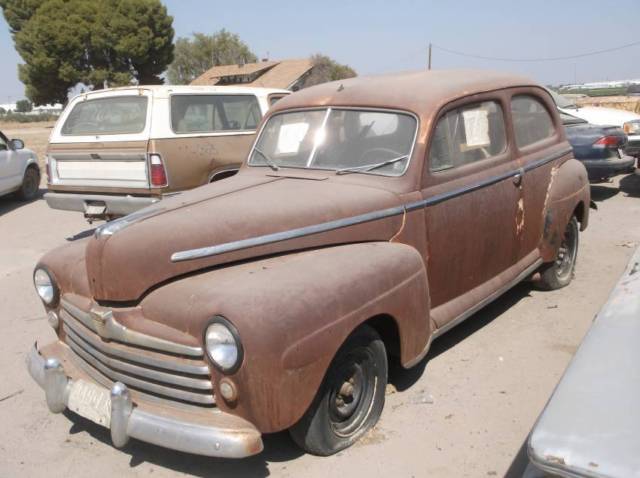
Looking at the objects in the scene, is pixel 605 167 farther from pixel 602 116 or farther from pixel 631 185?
pixel 602 116

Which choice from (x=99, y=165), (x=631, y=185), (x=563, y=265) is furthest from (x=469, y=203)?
(x=631, y=185)

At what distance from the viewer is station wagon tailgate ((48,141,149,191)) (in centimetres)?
677

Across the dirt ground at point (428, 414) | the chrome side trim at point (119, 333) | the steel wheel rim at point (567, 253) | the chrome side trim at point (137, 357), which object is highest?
the chrome side trim at point (119, 333)

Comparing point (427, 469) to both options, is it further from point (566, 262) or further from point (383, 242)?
point (566, 262)

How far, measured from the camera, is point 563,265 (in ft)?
17.4

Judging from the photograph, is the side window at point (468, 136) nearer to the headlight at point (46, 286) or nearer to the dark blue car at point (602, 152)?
the headlight at point (46, 286)

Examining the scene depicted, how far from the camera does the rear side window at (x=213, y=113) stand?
7172 millimetres

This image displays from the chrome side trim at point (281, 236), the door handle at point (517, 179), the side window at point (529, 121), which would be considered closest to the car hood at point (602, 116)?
the side window at point (529, 121)

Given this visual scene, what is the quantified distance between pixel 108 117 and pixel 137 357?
529cm

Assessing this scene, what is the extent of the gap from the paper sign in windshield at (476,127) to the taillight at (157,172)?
12.9 feet

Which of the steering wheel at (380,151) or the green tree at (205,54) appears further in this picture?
the green tree at (205,54)

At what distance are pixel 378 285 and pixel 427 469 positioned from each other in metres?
0.94

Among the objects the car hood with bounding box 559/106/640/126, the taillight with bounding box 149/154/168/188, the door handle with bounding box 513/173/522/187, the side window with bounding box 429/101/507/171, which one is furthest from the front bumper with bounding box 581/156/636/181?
the taillight with bounding box 149/154/168/188

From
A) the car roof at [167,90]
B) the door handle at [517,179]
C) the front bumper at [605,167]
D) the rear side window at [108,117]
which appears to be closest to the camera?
the door handle at [517,179]
